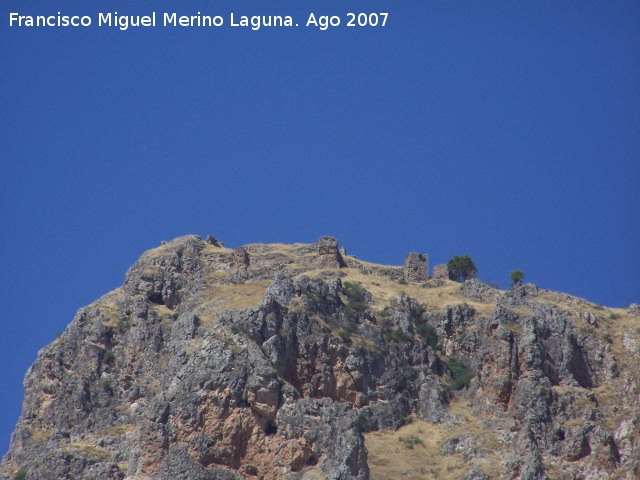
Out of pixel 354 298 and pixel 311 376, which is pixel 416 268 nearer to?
pixel 354 298

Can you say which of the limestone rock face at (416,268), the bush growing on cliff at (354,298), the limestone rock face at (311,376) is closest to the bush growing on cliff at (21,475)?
the limestone rock face at (311,376)

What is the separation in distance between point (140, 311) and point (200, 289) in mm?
7361

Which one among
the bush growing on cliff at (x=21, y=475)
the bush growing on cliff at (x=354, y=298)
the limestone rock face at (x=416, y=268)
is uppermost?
the limestone rock face at (x=416, y=268)

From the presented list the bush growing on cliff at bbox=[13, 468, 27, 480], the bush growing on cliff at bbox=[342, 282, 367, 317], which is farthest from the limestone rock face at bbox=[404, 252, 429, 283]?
the bush growing on cliff at bbox=[13, 468, 27, 480]

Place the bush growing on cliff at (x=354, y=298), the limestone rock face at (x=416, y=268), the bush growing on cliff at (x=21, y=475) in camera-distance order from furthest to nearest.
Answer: the limestone rock face at (x=416, y=268) < the bush growing on cliff at (x=354, y=298) < the bush growing on cliff at (x=21, y=475)

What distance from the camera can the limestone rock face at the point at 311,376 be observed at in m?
116

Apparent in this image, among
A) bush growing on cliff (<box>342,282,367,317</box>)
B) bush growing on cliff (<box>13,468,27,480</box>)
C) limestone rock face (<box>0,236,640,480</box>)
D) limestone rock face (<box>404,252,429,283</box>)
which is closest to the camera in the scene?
limestone rock face (<box>0,236,640,480</box>)

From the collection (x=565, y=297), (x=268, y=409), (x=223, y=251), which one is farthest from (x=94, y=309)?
(x=565, y=297)

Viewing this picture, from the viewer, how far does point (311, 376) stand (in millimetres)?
126625

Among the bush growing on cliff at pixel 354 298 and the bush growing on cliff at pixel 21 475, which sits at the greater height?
the bush growing on cliff at pixel 354 298

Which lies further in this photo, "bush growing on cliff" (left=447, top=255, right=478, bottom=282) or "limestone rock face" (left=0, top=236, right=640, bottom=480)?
"bush growing on cliff" (left=447, top=255, right=478, bottom=282)

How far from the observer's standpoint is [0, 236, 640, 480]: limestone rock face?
116000mm

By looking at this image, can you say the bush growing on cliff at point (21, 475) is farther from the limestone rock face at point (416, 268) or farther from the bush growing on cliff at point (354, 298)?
the limestone rock face at point (416, 268)

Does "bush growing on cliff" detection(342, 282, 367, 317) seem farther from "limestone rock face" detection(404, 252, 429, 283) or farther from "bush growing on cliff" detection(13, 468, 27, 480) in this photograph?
"bush growing on cliff" detection(13, 468, 27, 480)
